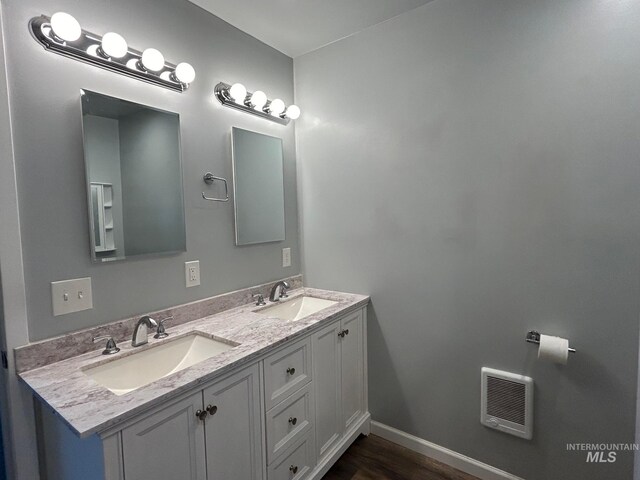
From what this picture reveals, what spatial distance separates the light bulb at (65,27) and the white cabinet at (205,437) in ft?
4.34

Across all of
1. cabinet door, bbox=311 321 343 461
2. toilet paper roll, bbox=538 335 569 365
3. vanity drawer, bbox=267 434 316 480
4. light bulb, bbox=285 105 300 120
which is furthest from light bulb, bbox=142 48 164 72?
toilet paper roll, bbox=538 335 569 365

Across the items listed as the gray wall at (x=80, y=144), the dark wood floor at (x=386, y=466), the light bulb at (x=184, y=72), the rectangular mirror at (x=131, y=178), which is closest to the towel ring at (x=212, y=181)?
the gray wall at (x=80, y=144)

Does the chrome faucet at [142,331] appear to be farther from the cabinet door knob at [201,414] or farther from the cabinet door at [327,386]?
the cabinet door at [327,386]

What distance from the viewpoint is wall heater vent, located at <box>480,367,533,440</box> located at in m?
1.52

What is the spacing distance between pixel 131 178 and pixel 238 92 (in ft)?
2.51

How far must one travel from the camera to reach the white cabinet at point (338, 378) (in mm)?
1658

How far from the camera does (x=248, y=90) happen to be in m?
1.95

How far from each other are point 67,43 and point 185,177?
2.12ft

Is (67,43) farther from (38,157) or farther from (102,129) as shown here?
(38,157)

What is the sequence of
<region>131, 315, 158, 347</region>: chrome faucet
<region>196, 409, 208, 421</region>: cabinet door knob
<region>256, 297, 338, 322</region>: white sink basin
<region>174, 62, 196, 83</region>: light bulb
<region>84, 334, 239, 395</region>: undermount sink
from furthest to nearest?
<region>256, 297, 338, 322</region>: white sink basin
<region>174, 62, 196, 83</region>: light bulb
<region>131, 315, 158, 347</region>: chrome faucet
<region>84, 334, 239, 395</region>: undermount sink
<region>196, 409, 208, 421</region>: cabinet door knob

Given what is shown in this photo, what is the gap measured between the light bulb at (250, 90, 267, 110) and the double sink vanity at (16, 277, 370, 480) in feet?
3.64

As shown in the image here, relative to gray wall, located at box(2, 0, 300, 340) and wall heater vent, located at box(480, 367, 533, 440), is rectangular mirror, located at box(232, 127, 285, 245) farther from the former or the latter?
wall heater vent, located at box(480, 367, 533, 440)

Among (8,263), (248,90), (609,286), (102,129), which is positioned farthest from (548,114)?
(8,263)

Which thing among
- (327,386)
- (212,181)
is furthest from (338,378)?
(212,181)
